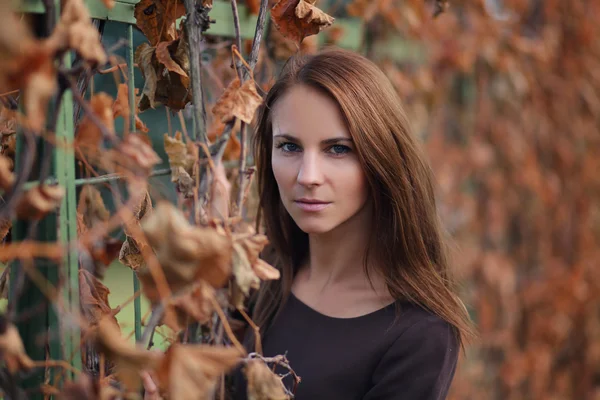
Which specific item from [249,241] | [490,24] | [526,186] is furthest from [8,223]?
[526,186]

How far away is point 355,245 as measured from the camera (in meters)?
1.36

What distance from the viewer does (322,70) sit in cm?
122

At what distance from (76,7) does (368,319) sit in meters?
0.82

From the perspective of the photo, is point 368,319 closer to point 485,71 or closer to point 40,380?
point 40,380

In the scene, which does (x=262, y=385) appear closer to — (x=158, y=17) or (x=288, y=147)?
(x=288, y=147)

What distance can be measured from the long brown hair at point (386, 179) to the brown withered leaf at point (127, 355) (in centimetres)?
66

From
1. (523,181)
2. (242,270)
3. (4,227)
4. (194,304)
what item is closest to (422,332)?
(242,270)

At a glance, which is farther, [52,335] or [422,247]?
[422,247]

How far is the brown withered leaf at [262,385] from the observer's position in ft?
2.92

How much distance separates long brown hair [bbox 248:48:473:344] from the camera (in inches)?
47.8

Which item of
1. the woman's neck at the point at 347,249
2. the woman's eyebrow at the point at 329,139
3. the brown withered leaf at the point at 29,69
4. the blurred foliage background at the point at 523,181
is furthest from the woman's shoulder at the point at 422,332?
the blurred foliage background at the point at 523,181

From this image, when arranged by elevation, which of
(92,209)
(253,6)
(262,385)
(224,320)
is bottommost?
(262,385)

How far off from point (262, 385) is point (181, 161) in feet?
1.16

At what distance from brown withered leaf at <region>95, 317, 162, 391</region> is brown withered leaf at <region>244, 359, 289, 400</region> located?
0.28 meters
